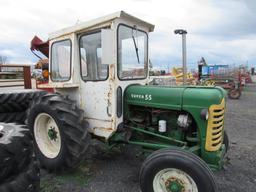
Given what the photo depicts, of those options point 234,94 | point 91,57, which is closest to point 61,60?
point 91,57

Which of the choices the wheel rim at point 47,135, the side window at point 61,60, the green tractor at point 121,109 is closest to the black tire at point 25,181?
the green tractor at point 121,109

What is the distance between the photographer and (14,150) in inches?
93.3

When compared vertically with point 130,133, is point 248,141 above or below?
below

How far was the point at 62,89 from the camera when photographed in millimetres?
4359

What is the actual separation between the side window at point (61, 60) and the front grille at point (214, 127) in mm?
2308

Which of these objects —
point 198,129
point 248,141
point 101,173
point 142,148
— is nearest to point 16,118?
point 101,173

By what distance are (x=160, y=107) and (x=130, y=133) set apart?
676mm

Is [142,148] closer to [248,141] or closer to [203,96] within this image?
[203,96]

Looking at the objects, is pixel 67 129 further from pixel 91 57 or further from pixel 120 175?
pixel 91 57

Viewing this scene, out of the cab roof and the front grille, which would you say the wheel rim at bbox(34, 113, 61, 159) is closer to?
the cab roof

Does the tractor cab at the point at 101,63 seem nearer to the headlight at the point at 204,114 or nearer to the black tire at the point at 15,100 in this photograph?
the black tire at the point at 15,100

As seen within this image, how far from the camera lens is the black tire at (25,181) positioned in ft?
7.80

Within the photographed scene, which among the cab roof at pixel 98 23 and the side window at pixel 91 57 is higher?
the cab roof at pixel 98 23

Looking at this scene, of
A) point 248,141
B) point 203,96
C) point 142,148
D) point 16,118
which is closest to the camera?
point 203,96
